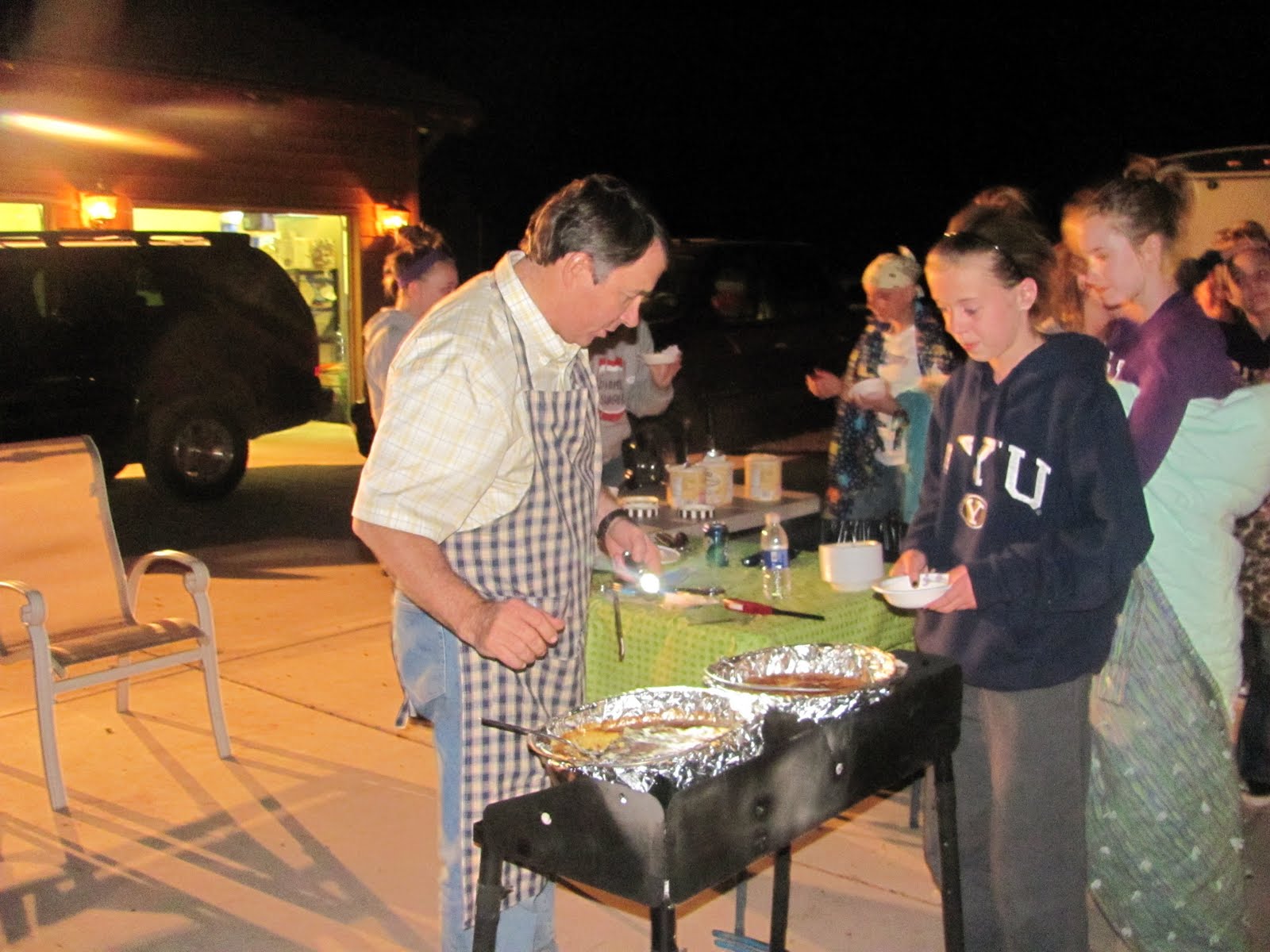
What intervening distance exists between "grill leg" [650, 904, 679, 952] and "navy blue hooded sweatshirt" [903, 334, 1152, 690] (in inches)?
40.6

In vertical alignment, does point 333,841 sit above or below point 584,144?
below

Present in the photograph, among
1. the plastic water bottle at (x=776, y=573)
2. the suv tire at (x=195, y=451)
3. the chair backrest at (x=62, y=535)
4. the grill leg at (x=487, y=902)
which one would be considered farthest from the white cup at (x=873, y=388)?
the suv tire at (x=195, y=451)

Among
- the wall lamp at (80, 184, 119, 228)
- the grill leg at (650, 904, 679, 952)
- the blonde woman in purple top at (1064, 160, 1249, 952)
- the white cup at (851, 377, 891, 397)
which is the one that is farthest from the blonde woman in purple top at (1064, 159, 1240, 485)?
the wall lamp at (80, 184, 119, 228)

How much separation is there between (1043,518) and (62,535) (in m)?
4.12

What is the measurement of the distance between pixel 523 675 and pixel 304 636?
14.0 feet

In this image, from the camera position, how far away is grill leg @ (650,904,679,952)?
6.56 ft

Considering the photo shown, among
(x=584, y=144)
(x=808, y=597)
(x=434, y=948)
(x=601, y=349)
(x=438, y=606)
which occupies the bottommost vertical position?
(x=434, y=948)

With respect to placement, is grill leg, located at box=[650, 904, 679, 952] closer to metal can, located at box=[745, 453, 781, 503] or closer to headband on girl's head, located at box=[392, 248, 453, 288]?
metal can, located at box=[745, 453, 781, 503]

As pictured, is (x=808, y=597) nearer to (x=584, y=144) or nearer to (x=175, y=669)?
(x=175, y=669)

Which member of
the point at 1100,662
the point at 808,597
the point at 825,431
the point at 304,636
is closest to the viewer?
the point at 1100,662

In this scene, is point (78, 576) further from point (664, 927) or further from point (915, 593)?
point (664, 927)

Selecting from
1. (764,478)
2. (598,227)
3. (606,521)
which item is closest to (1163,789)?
(606,521)

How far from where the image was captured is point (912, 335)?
555 centimetres

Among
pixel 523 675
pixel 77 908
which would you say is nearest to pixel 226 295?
pixel 77 908
